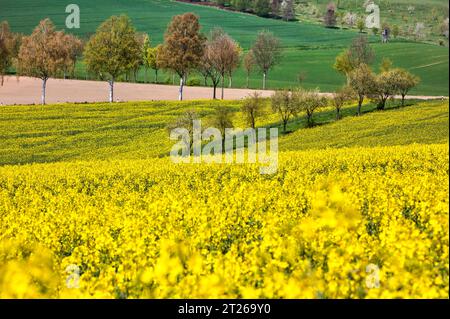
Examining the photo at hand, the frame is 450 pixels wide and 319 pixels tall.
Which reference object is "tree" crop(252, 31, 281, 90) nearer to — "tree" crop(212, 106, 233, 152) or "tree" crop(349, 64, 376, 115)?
"tree" crop(349, 64, 376, 115)

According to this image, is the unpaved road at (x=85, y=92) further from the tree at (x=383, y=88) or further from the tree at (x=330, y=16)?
the tree at (x=330, y=16)

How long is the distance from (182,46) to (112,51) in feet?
30.8

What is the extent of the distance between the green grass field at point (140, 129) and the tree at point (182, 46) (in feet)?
40.7

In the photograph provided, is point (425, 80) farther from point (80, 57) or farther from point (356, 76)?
point (80, 57)

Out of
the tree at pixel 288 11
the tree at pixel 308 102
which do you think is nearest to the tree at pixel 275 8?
the tree at pixel 288 11

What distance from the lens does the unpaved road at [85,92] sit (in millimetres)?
86188

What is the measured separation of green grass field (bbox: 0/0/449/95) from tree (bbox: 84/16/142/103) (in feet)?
125

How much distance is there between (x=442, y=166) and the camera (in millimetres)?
24312

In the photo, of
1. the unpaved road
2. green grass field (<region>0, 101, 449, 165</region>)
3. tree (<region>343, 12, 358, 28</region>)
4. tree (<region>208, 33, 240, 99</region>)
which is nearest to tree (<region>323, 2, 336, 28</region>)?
tree (<region>343, 12, 358, 28</region>)

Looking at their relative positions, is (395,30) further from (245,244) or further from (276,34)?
(245,244)

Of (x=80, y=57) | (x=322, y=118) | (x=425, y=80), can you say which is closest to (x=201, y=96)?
(x=322, y=118)

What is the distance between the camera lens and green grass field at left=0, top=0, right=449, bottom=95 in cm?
12706

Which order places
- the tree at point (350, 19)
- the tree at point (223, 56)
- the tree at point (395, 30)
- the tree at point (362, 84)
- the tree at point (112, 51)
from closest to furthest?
the tree at point (362, 84) → the tree at point (112, 51) → the tree at point (223, 56) → the tree at point (395, 30) → the tree at point (350, 19)

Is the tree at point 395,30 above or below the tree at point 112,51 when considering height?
above
